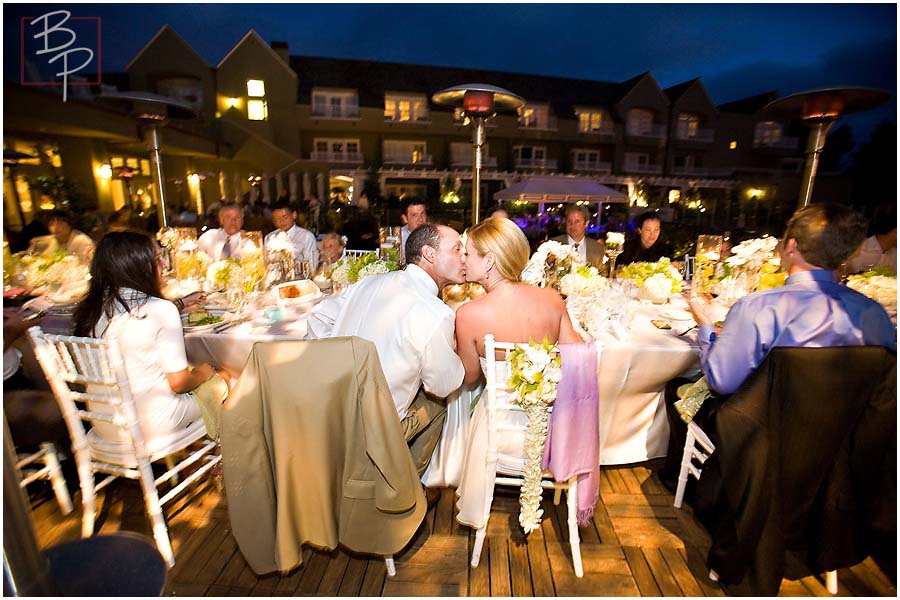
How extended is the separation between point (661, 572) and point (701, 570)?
0.65 feet

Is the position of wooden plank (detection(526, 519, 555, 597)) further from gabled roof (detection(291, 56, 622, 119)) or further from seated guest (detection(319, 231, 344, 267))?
gabled roof (detection(291, 56, 622, 119))

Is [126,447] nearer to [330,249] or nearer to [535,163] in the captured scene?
[330,249]

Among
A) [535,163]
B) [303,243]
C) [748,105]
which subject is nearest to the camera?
[303,243]

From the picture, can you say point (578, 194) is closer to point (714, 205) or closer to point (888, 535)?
point (888, 535)

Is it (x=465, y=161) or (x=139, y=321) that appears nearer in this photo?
(x=139, y=321)

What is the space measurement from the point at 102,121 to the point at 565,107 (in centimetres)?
1780

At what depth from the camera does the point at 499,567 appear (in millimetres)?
2148

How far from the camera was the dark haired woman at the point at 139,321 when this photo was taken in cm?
201

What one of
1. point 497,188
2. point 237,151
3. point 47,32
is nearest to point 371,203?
point 237,151

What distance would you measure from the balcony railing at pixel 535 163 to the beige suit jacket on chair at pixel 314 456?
63.9 feet

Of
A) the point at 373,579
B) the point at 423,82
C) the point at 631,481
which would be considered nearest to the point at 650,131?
the point at 423,82

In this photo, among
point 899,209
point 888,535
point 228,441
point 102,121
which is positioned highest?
point 102,121

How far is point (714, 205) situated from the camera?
2183cm

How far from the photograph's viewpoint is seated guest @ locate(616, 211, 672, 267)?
465cm
